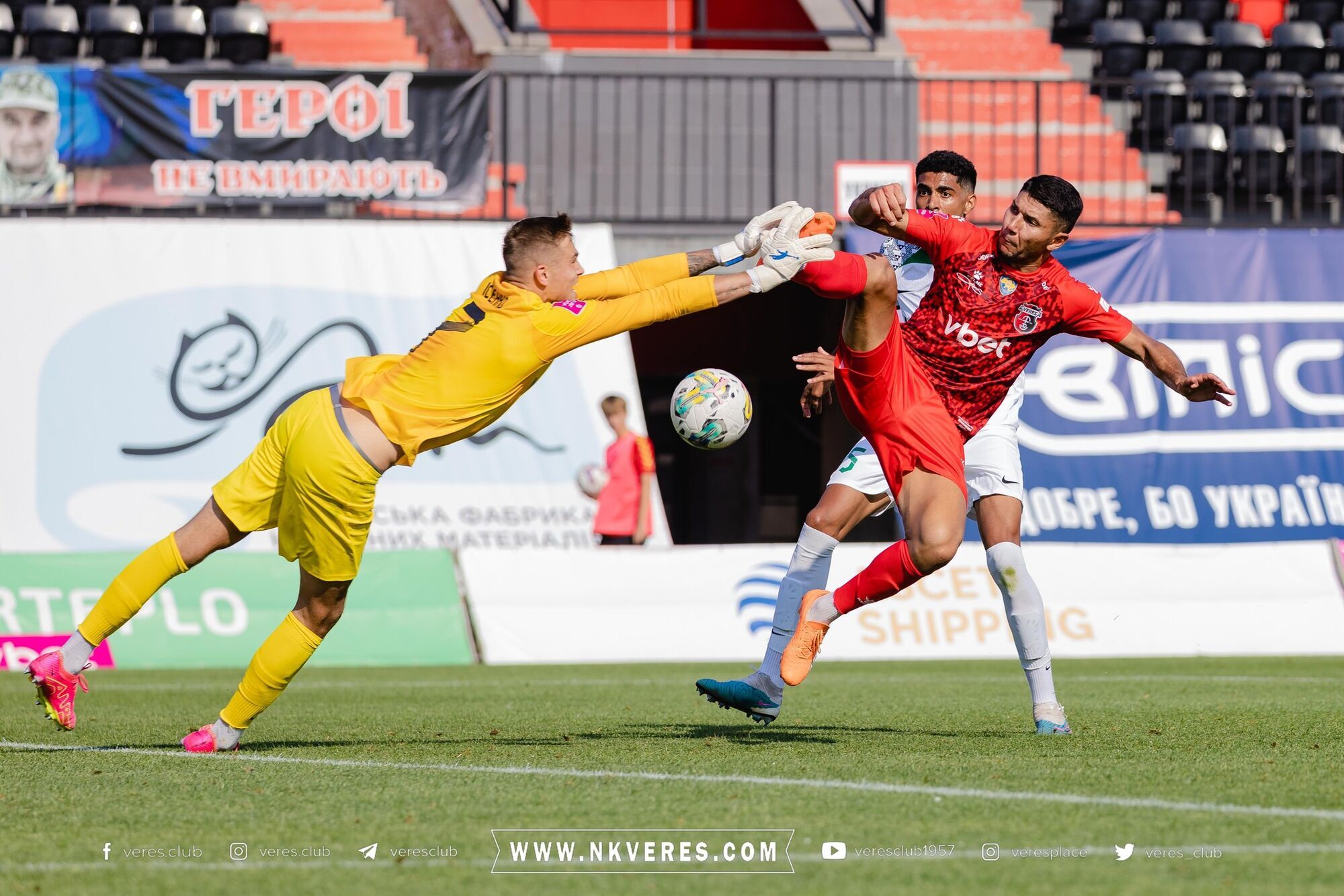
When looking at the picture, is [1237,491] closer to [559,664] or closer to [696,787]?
[559,664]

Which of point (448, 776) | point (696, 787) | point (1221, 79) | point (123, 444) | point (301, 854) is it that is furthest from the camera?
point (1221, 79)

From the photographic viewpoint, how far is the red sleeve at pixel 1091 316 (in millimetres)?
7027

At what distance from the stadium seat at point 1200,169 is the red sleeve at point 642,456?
715cm

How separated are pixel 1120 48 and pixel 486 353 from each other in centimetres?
1554

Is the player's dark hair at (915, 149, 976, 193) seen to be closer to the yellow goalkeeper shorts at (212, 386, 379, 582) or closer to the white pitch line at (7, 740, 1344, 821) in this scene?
the yellow goalkeeper shorts at (212, 386, 379, 582)

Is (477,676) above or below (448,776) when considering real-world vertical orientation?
below

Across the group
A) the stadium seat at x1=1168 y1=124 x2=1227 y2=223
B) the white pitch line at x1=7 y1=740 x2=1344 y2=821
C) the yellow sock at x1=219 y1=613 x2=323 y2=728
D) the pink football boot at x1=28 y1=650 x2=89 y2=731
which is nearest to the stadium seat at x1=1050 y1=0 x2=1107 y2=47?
the stadium seat at x1=1168 y1=124 x2=1227 y2=223

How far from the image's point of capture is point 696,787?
17.3 feet

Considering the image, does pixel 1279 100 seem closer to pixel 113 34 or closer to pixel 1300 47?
pixel 1300 47

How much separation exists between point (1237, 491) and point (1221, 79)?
5189mm

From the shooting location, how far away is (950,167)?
7930mm

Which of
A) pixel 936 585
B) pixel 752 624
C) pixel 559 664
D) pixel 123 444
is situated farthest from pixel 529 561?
pixel 123 444

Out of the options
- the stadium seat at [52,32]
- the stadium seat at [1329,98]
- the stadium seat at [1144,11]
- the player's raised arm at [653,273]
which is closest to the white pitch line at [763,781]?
the player's raised arm at [653,273]
